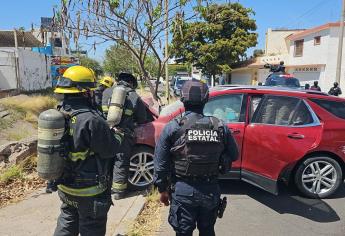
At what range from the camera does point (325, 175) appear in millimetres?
5605

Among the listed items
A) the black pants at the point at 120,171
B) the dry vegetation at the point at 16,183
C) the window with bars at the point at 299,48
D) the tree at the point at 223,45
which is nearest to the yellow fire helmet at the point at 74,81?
the black pants at the point at 120,171

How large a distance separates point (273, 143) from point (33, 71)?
2008cm

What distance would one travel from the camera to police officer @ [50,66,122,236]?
3.01 meters

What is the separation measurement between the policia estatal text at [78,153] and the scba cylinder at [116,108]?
0.30m

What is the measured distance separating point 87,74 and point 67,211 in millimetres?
1135

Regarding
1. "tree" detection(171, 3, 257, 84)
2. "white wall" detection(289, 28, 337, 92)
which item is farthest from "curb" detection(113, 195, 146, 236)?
"tree" detection(171, 3, 257, 84)

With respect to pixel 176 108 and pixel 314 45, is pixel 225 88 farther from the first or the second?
pixel 314 45

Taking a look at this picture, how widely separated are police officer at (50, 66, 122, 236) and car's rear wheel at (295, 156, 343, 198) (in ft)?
10.6

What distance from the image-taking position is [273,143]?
5402 mm

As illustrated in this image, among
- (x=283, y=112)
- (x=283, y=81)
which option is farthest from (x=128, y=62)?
(x=283, y=112)

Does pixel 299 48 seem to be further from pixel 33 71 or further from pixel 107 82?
pixel 107 82

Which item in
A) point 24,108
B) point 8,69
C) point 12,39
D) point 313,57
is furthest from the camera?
point 12,39

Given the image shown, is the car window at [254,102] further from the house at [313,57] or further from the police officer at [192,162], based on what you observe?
the house at [313,57]

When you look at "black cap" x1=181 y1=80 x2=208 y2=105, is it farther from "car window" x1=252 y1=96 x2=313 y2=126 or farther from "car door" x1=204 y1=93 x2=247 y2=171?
"car window" x1=252 y1=96 x2=313 y2=126
